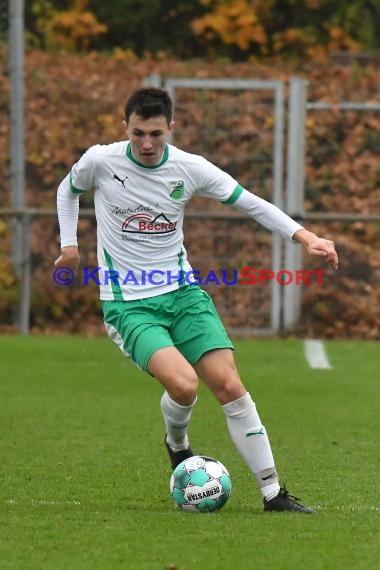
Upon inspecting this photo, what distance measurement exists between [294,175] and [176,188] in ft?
29.4

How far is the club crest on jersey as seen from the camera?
24.0ft

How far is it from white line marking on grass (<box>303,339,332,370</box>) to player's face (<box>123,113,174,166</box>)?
21.5 ft

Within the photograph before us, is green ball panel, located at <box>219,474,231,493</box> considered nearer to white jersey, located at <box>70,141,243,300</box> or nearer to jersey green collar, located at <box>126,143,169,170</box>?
white jersey, located at <box>70,141,243,300</box>

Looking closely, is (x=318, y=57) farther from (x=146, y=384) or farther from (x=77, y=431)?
(x=77, y=431)

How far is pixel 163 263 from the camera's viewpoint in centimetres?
730

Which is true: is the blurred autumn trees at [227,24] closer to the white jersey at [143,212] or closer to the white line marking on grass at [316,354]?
the white line marking on grass at [316,354]

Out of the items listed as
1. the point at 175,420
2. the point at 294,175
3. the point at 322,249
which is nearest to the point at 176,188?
the point at 322,249

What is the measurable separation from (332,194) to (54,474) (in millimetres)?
10841

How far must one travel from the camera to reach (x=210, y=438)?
9.64 meters

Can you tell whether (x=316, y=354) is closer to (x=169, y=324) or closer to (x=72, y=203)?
(x=72, y=203)

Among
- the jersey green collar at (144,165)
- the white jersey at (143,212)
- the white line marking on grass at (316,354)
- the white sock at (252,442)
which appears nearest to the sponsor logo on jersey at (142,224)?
the white jersey at (143,212)

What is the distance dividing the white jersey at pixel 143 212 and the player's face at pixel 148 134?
12cm

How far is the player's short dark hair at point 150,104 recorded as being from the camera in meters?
7.08

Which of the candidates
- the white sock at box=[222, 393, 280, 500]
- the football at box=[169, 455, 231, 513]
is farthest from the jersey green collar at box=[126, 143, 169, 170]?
the football at box=[169, 455, 231, 513]
